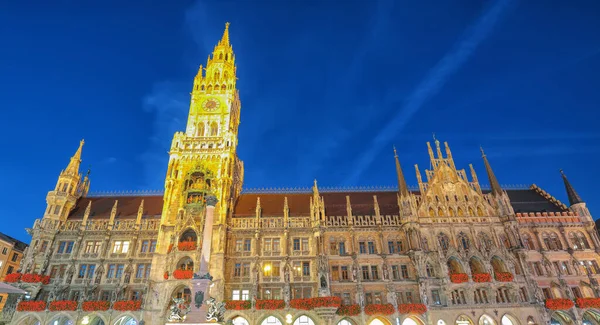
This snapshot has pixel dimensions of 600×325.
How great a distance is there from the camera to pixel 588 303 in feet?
125

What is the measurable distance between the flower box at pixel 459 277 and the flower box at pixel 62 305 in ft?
147

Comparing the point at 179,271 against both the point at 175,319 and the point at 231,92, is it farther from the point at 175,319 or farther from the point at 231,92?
the point at 231,92

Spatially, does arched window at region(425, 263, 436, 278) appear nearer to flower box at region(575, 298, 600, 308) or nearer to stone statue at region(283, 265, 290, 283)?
flower box at region(575, 298, 600, 308)

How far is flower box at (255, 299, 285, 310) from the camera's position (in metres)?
37.7

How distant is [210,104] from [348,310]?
125 ft

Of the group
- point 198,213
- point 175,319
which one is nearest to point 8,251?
point 198,213

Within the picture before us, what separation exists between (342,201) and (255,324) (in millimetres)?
22136

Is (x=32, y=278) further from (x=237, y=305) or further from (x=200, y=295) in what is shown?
(x=200, y=295)

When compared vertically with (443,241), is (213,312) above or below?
below

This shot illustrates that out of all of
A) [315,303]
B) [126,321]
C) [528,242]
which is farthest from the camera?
[528,242]

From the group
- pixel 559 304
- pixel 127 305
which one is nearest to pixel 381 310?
pixel 559 304

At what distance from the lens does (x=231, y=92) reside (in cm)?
5625

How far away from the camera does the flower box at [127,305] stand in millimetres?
37938

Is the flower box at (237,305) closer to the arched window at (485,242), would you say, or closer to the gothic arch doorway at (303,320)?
the gothic arch doorway at (303,320)
